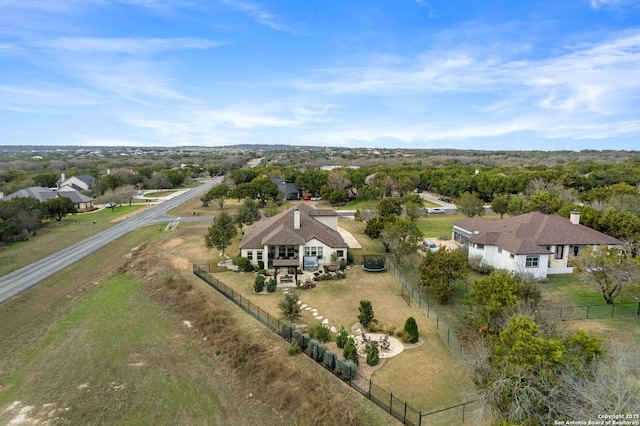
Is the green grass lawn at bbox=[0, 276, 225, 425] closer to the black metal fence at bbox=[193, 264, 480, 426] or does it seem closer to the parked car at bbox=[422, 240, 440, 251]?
the black metal fence at bbox=[193, 264, 480, 426]

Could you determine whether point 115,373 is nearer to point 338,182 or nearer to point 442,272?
point 442,272

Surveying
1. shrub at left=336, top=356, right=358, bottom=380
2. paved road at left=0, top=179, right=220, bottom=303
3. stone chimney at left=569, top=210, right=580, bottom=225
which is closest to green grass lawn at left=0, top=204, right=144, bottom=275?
paved road at left=0, top=179, right=220, bottom=303

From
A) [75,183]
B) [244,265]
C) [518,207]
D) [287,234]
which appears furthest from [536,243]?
[75,183]

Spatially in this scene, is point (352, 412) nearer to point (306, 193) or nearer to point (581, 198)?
point (581, 198)

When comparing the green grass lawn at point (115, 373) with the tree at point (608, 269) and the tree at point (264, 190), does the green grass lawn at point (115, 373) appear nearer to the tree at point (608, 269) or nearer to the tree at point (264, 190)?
the tree at point (608, 269)

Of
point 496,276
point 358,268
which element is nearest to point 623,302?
point 496,276

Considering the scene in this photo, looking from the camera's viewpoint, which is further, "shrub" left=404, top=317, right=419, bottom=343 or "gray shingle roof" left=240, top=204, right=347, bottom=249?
"gray shingle roof" left=240, top=204, right=347, bottom=249
